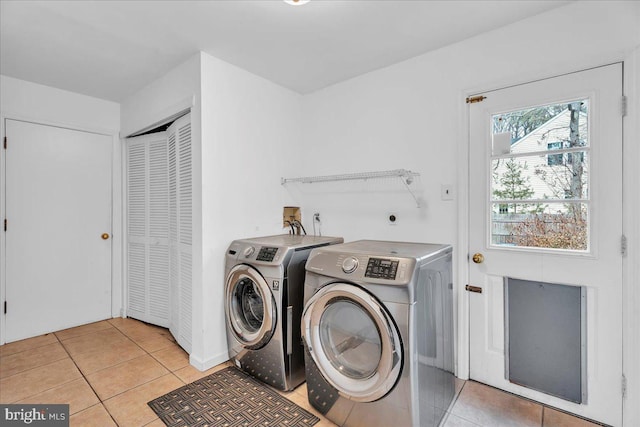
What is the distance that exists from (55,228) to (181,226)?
1.46 meters

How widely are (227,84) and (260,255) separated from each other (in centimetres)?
141

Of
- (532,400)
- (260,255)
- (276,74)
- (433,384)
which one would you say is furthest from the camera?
(276,74)

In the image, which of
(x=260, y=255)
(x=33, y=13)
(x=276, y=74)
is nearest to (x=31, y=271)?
(x=33, y=13)

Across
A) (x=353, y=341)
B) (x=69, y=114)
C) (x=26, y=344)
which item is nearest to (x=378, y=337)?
(x=353, y=341)

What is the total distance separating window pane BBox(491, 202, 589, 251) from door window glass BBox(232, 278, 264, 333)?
5.52 feet

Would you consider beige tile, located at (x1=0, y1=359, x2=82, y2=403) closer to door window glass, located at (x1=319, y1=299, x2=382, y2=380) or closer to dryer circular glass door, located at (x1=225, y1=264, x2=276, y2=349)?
dryer circular glass door, located at (x1=225, y1=264, x2=276, y2=349)

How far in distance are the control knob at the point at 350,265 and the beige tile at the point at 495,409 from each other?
3.63 feet

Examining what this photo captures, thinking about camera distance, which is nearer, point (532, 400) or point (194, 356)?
point (532, 400)

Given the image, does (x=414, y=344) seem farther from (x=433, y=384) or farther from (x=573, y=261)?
(x=573, y=261)

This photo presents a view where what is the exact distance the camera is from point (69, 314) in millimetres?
3107

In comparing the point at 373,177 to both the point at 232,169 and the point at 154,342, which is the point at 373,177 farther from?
the point at 154,342

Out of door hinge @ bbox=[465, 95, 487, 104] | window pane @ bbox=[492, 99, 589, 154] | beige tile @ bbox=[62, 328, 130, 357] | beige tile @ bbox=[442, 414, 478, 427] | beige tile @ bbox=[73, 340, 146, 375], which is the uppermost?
door hinge @ bbox=[465, 95, 487, 104]

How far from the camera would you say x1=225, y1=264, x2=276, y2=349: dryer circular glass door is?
2.04 meters

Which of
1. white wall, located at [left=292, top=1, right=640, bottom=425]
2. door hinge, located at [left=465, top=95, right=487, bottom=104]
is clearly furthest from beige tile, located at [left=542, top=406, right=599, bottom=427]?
door hinge, located at [left=465, top=95, right=487, bottom=104]
